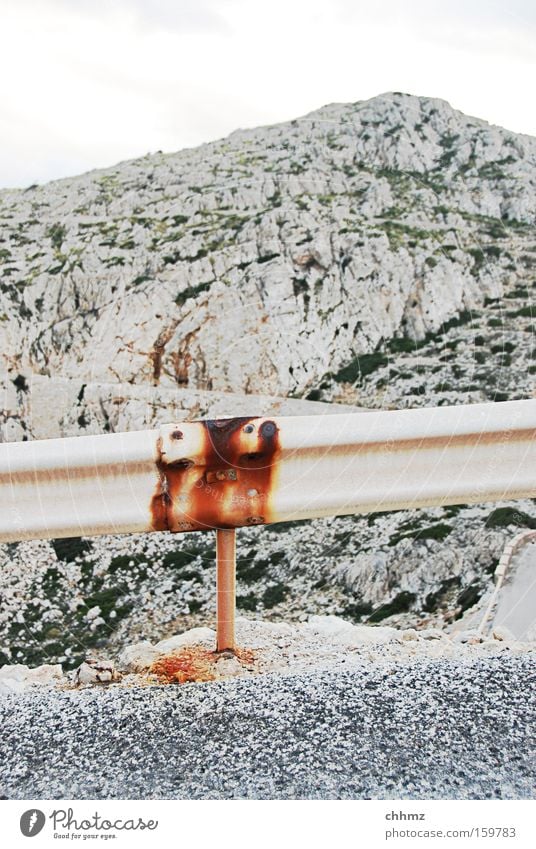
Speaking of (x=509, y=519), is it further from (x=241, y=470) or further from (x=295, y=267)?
A: (x=295, y=267)

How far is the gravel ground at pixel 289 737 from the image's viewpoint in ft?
8.05

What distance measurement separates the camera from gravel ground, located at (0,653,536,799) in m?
2.45

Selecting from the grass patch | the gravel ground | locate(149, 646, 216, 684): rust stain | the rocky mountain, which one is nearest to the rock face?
the rocky mountain

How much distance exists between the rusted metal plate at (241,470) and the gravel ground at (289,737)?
0.58 meters

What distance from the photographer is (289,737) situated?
2.55m

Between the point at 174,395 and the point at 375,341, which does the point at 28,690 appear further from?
the point at 375,341

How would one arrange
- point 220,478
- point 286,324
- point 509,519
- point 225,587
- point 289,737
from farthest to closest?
point 286,324 → point 509,519 → point 225,587 → point 220,478 → point 289,737

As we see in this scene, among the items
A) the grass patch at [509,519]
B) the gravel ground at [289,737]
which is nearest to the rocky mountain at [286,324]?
the grass patch at [509,519]

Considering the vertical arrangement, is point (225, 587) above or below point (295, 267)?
below

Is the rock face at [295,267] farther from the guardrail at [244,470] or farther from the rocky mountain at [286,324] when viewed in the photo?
the guardrail at [244,470]

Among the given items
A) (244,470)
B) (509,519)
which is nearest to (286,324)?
(509,519)

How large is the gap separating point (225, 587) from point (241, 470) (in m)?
0.47
